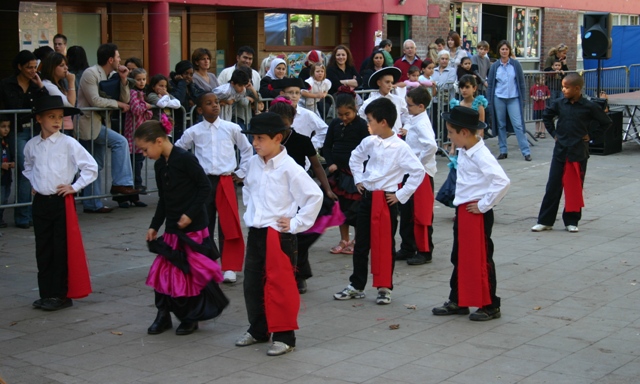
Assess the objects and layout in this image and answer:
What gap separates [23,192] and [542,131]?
41.5ft

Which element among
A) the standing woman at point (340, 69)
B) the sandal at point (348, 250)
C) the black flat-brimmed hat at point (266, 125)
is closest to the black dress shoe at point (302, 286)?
the sandal at point (348, 250)

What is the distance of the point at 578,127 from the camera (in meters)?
10.9

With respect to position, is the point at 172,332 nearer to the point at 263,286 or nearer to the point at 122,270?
the point at 263,286

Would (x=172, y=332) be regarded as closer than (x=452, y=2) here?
Yes

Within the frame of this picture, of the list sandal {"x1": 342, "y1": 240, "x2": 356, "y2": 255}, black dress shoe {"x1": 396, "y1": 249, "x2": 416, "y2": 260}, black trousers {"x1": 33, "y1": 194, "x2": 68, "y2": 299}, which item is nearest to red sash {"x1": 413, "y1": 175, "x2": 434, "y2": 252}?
black dress shoe {"x1": 396, "y1": 249, "x2": 416, "y2": 260}

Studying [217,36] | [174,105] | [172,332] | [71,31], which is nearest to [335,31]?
[217,36]

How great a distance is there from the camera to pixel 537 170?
1580 cm

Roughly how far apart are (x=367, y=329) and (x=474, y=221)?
118cm

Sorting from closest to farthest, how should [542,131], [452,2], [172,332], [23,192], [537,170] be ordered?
[172,332]
[23,192]
[537,170]
[542,131]
[452,2]

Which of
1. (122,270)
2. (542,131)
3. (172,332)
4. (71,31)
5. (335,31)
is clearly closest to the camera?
(172,332)

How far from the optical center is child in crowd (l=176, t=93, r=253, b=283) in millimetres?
8492

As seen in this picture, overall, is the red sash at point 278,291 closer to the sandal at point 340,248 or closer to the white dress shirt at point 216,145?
the white dress shirt at point 216,145

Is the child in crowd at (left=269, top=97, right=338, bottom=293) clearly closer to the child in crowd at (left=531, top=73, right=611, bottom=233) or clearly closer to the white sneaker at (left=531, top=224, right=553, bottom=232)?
the white sneaker at (left=531, top=224, right=553, bottom=232)

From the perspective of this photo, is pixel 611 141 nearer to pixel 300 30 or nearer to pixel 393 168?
pixel 300 30
